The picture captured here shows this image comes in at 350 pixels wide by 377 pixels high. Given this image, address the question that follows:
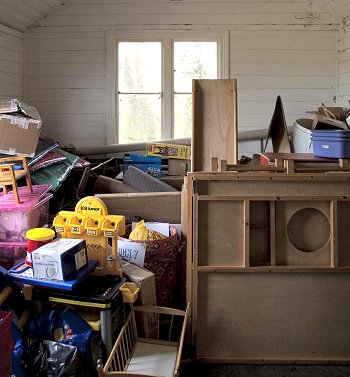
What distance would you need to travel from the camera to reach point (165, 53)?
4.37m

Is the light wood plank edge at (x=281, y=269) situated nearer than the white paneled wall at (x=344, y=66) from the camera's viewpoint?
Yes

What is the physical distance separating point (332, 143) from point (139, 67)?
2.58m

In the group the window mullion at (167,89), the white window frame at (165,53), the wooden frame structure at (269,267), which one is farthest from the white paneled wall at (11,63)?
the wooden frame structure at (269,267)

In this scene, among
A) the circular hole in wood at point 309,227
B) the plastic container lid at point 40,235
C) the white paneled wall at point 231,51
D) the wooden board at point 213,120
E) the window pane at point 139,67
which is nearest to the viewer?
the plastic container lid at point 40,235

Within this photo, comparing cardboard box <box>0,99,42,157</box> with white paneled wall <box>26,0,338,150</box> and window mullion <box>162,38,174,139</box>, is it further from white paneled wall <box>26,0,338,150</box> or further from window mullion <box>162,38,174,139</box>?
window mullion <box>162,38,174,139</box>

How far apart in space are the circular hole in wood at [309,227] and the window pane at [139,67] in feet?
8.96

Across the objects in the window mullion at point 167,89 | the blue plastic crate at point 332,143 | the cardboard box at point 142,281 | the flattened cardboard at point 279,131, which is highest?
the window mullion at point 167,89

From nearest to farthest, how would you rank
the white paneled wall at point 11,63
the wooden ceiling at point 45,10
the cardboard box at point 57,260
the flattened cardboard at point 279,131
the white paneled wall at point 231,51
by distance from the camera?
1. the cardboard box at point 57,260
2. the flattened cardboard at point 279,131
3. the wooden ceiling at point 45,10
4. the white paneled wall at point 11,63
5. the white paneled wall at point 231,51

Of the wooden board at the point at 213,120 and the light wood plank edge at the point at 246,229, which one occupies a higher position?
the wooden board at the point at 213,120

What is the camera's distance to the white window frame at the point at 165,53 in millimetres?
4328

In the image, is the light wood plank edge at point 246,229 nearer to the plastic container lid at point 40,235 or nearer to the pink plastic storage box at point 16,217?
the plastic container lid at point 40,235

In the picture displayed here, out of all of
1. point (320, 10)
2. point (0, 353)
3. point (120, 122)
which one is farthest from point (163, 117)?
point (0, 353)

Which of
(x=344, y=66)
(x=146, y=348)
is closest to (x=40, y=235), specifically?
(x=146, y=348)

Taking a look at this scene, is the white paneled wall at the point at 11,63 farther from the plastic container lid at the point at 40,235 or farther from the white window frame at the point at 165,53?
the plastic container lid at the point at 40,235
